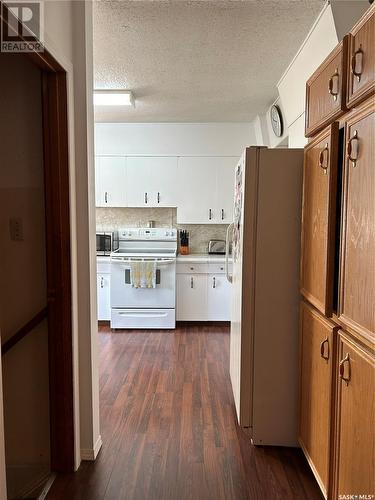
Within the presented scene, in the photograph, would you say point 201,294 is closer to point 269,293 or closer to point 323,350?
point 269,293

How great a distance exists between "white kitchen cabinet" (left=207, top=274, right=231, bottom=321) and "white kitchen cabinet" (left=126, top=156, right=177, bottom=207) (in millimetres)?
1132

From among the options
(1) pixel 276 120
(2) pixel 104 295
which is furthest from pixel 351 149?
(2) pixel 104 295

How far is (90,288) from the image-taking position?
192cm

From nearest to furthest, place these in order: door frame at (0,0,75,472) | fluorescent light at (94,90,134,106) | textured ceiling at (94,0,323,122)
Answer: door frame at (0,0,75,472) < textured ceiling at (94,0,323,122) < fluorescent light at (94,90,134,106)

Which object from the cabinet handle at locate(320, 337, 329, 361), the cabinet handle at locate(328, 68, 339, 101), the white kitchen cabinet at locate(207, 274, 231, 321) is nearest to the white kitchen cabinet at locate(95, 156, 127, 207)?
the white kitchen cabinet at locate(207, 274, 231, 321)

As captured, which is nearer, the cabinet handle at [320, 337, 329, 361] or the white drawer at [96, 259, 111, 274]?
the cabinet handle at [320, 337, 329, 361]

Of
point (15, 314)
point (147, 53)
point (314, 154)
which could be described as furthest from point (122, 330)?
point (314, 154)

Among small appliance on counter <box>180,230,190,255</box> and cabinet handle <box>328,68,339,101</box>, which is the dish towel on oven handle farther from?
cabinet handle <box>328,68,339,101</box>

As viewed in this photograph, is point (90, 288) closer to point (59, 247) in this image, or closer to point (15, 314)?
point (59, 247)

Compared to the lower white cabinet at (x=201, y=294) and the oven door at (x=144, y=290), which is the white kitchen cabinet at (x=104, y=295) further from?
the lower white cabinet at (x=201, y=294)

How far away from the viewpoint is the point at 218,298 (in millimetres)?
4414

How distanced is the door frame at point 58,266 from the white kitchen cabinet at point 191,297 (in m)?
2.62

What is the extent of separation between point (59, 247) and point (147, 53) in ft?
5.62

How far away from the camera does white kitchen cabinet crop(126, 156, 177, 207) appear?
4.57 meters
